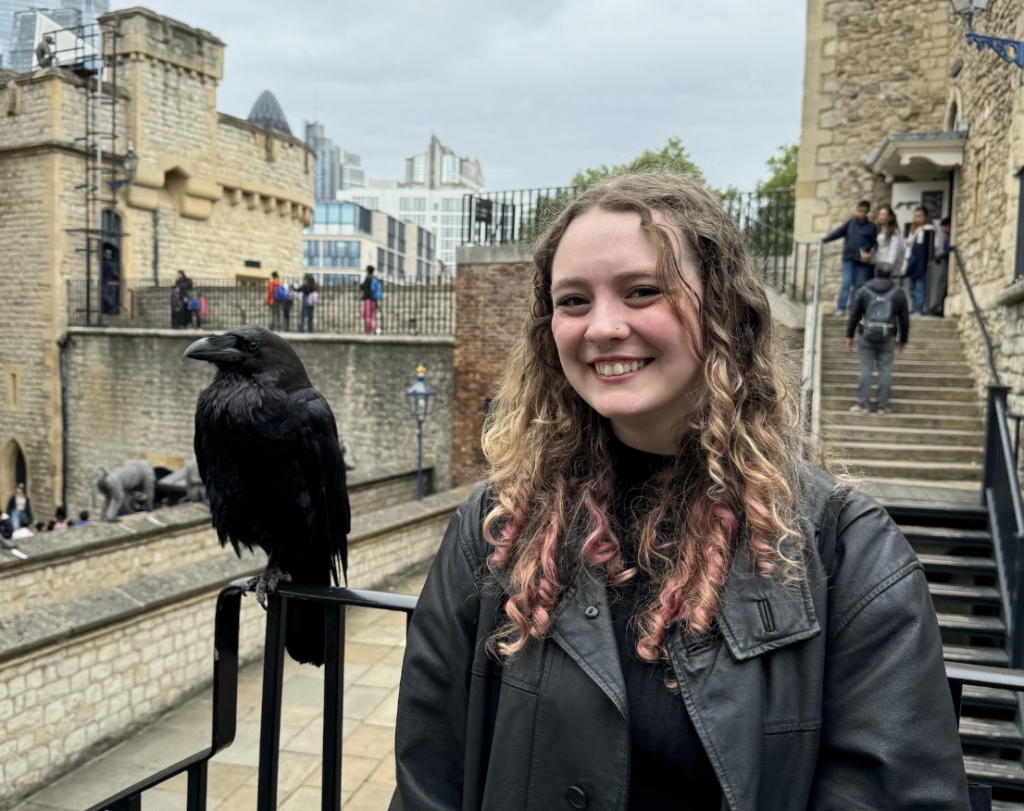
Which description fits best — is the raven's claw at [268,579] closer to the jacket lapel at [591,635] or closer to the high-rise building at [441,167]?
the jacket lapel at [591,635]

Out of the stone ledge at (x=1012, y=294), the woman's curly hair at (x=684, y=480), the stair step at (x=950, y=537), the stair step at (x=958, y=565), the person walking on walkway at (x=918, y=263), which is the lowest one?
the stair step at (x=958, y=565)

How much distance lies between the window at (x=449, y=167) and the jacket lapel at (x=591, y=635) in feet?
575

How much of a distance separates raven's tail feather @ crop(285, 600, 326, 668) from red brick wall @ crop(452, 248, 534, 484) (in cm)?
1233

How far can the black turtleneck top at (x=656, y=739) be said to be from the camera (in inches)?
47.1

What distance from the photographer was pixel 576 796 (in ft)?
3.95

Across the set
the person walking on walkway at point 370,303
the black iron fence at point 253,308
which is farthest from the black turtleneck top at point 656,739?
the person walking on walkway at point 370,303

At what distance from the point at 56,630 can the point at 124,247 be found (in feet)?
67.1

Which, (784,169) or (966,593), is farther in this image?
(784,169)

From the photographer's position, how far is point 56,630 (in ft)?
19.6

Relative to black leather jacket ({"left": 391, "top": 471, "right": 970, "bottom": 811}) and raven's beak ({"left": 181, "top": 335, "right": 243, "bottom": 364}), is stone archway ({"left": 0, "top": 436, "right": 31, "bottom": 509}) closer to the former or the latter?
raven's beak ({"left": 181, "top": 335, "right": 243, "bottom": 364})

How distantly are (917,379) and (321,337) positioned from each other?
12.0 m

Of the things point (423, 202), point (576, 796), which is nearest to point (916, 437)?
point (576, 796)

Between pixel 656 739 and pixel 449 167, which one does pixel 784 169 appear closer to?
pixel 656 739

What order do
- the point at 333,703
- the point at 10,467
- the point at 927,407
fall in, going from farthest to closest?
the point at 10,467, the point at 927,407, the point at 333,703
